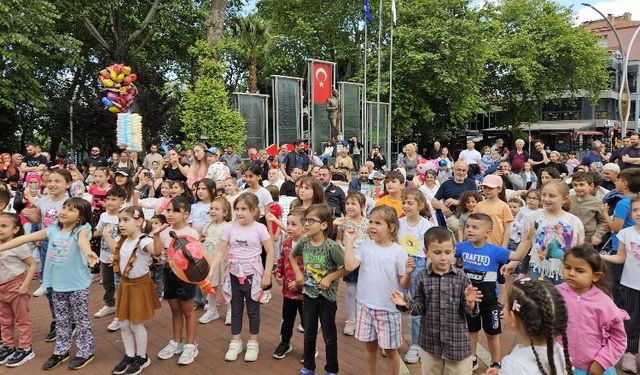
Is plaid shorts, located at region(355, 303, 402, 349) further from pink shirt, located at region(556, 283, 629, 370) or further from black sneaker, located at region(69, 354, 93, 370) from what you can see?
black sneaker, located at region(69, 354, 93, 370)

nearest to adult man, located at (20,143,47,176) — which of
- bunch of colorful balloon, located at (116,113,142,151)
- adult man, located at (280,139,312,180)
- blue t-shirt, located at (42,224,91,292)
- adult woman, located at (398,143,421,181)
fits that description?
bunch of colorful balloon, located at (116,113,142,151)

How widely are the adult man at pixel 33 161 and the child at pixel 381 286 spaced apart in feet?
32.5

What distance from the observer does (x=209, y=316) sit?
225 inches

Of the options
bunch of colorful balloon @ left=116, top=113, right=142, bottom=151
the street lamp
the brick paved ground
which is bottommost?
the brick paved ground

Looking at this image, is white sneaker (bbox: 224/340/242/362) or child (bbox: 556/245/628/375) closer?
child (bbox: 556/245/628/375)

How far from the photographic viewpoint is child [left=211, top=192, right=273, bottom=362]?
4590mm

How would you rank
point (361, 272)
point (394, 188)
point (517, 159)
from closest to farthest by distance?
point (361, 272), point (394, 188), point (517, 159)

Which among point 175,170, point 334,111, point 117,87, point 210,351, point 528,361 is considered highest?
point 334,111

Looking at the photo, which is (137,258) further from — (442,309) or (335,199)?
(335,199)

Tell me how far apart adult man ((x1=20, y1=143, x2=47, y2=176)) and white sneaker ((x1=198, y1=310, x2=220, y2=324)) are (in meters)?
7.49

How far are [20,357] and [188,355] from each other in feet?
5.25

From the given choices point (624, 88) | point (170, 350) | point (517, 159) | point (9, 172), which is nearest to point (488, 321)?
point (170, 350)

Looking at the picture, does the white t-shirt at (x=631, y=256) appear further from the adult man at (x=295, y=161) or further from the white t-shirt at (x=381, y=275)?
the adult man at (x=295, y=161)

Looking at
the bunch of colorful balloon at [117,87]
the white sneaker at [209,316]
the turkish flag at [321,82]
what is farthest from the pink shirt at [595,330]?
the turkish flag at [321,82]
